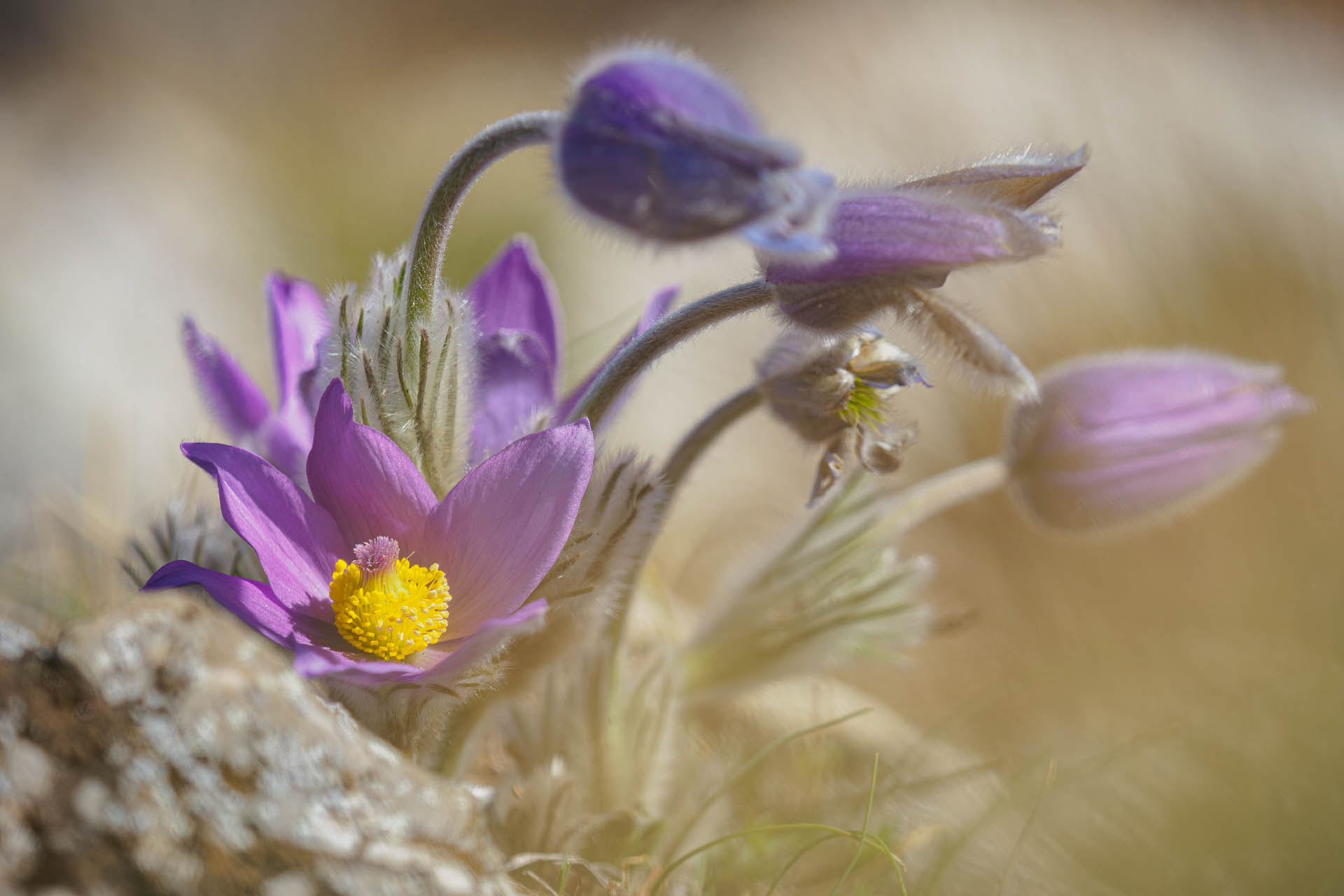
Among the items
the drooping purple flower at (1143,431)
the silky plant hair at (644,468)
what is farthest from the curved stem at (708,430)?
the drooping purple flower at (1143,431)

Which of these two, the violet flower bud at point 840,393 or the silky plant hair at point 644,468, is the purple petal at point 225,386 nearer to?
the silky plant hair at point 644,468

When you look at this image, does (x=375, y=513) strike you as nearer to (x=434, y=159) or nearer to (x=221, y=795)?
(x=221, y=795)

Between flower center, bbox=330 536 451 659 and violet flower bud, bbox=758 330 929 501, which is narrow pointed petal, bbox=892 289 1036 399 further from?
flower center, bbox=330 536 451 659

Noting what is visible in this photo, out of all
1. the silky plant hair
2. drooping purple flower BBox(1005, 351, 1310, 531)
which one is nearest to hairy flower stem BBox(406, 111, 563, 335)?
the silky plant hair

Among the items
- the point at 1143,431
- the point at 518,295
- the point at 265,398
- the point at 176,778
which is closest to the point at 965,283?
the point at 1143,431

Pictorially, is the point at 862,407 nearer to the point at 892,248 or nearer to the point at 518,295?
the point at 892,248

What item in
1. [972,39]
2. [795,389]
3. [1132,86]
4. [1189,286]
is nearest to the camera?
[795,389]

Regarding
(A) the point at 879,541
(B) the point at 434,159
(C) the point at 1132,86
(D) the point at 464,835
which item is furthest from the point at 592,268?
(D) the point at 464,835
